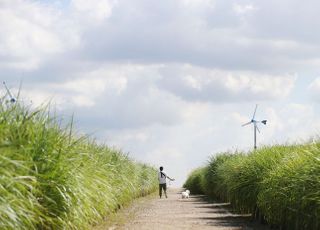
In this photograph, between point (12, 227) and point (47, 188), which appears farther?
point (47, 188)

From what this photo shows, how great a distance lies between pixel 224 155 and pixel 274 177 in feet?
56.5

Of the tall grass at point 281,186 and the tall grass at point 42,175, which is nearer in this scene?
the tall grass at point 42,175

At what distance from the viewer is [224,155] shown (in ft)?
109

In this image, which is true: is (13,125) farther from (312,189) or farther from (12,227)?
(312,189)

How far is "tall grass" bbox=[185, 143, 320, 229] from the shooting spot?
1299cm

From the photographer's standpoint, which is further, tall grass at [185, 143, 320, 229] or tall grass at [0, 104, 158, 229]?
tall grass at [185, 143, 320, 229]

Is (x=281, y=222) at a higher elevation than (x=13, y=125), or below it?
below

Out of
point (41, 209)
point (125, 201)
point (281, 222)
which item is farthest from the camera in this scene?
point (125, 201)

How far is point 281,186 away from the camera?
15078 millimetres

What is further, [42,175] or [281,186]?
[281,186]

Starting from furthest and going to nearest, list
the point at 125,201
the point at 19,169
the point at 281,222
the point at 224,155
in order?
the point at 224,155 < the point at 125,201 < the point at 281,222 < the point at 19,169

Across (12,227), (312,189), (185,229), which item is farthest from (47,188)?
(185,229)

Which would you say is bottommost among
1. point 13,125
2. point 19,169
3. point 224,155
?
point 19,169

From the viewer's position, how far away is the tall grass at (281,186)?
42.6ft
